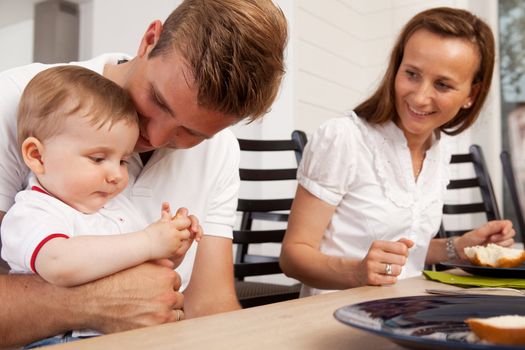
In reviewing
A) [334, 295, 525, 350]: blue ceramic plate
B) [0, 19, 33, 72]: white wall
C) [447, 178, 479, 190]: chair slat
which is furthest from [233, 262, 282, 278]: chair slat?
[0, 19, 33, 72]: white wall

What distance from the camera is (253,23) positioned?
1010mm

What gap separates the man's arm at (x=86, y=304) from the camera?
98cm

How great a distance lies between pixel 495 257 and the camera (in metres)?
1.30

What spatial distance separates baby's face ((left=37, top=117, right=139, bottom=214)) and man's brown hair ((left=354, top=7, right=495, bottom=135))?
96 cm

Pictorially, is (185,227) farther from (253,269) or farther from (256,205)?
(256,205)

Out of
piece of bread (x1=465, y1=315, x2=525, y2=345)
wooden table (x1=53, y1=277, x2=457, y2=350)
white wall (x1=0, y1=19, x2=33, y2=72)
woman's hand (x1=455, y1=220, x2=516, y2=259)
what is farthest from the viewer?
white wall (x1=0, y1=19, x2=33, y2=72)

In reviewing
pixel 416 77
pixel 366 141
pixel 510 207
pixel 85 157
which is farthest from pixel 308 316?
pixel 510 207

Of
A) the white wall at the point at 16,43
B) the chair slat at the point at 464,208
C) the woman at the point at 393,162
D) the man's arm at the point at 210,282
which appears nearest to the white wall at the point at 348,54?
the chair slat at the point at 464,208

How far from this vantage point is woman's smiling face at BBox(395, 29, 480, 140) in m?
1.76

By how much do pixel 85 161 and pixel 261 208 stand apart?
115 centimetres

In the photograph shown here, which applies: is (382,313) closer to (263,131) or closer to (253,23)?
(253,23)

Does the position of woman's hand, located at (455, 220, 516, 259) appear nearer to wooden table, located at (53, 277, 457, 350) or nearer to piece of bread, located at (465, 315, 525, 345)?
wooden table, located at (53, 277, 457, 350)

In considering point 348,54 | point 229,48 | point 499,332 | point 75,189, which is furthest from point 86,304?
point 348,54

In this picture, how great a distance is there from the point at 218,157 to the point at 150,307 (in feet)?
1.51
